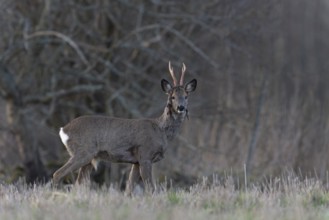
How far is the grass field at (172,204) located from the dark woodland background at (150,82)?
610 centimetres

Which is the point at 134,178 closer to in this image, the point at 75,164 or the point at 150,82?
the point at 75,164

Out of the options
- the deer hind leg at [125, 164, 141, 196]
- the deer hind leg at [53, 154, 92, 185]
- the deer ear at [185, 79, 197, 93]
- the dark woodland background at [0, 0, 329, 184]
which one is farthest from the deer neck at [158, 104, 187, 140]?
the dark woodland background at [0, 0, 329, 184]

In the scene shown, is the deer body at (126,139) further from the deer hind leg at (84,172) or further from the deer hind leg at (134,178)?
the deer hind leg at (84,172)

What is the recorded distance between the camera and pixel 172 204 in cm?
808

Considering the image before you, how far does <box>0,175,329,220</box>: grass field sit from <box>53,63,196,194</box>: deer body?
0.87m

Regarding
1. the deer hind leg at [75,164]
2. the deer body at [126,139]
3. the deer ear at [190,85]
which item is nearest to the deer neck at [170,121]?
the deer body at [126,139]

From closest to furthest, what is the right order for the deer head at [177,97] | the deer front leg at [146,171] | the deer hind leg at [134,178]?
the deer front leg at [146,171]
the deer hind leg at [134,178]
the deer head at [177,97]

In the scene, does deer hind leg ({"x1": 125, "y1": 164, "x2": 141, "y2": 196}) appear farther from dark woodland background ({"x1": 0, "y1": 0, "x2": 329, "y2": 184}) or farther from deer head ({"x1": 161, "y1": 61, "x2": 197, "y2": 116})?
dark woodland background ({"x1": 0, "y1": 0, "x2": 329, "y2": 184})

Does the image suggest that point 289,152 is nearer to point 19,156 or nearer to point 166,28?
point 166,28

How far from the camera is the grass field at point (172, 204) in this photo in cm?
708

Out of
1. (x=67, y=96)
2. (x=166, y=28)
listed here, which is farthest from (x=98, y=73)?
(x=166, y=28)

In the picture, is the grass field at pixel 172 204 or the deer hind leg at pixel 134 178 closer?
the grass field at pixel 172 204

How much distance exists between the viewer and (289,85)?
65.4 ft

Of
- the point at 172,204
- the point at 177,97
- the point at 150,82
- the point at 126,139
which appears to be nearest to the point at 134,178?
the point at 126,139
